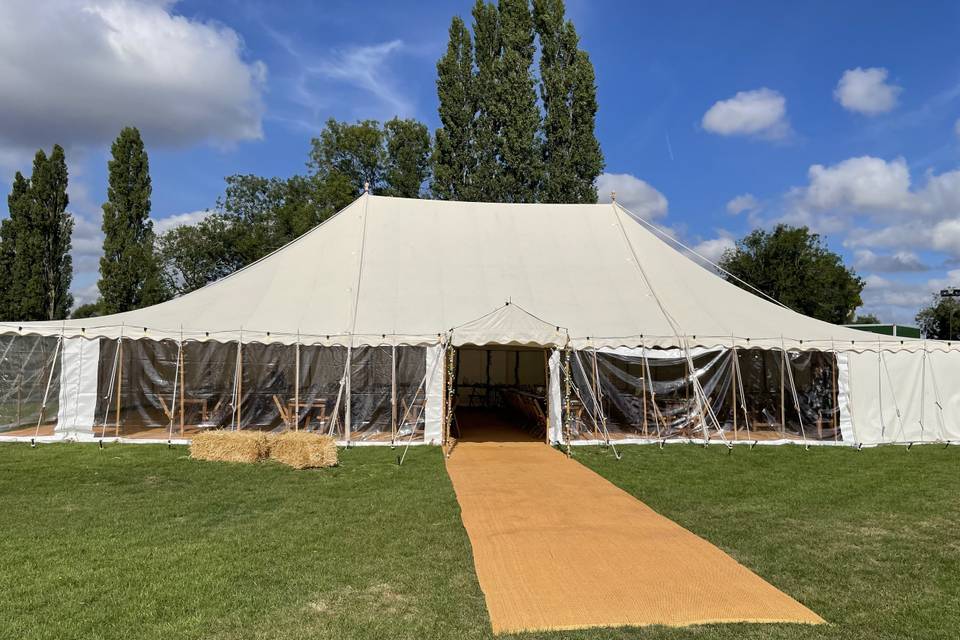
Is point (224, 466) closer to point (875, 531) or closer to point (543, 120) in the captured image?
point (875, 531)

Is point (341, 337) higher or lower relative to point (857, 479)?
higher

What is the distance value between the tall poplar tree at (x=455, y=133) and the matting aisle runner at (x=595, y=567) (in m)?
16.3

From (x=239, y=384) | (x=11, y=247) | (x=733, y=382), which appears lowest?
(x=239, y=384)

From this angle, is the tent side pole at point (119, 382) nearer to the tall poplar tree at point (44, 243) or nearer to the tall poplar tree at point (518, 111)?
the tall poplar tree at point (518, 111)

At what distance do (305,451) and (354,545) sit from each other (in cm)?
325

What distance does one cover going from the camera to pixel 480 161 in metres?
21.3

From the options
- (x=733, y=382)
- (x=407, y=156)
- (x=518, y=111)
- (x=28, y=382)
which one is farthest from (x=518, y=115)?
(x=28, y=382)

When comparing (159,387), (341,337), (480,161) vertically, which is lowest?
(159,387)

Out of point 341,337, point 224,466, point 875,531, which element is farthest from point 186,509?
point 875,531

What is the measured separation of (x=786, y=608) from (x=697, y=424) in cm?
690

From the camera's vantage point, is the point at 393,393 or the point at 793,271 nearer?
the point at 393,393

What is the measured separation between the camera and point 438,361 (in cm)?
953

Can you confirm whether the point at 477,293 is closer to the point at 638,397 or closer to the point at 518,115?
the point at 638,397

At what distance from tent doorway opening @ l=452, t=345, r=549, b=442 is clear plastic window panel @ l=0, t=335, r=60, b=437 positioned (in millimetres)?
6419
